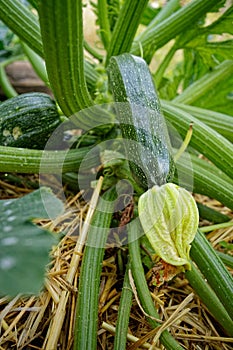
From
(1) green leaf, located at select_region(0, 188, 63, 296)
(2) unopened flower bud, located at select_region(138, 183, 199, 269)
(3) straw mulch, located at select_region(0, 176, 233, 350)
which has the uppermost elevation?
(1) green leaf, located at select_region(0, 188, 63, 296)

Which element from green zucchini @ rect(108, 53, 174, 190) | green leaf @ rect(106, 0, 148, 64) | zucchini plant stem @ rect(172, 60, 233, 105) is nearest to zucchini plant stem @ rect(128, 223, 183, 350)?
green zucchini @ rect(108, 53, 174, 190)

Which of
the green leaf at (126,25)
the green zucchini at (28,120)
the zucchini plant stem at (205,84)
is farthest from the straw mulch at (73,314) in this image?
the zucchini plant stem at (205,84)

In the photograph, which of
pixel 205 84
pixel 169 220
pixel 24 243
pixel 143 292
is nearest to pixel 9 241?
pixel 24 243

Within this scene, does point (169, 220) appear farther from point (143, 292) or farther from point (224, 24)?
point (224, 24)

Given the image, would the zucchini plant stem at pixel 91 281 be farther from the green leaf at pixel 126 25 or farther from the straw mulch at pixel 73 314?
the green leaf at pixel 126 25

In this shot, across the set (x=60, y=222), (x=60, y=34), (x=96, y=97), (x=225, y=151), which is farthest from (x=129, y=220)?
(x=60, y=34)

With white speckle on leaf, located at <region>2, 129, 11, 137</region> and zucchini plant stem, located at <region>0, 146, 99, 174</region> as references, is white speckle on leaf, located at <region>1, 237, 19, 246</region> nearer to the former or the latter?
zucchini plant stem, located at <region>0, 146, 99, 174</region>

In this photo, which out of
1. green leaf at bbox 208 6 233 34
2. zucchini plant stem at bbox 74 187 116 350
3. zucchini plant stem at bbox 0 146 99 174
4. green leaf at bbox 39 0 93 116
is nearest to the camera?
green leaf at bbox 39 0 93 116

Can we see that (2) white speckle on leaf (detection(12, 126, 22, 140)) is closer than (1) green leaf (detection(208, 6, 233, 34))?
Yes
